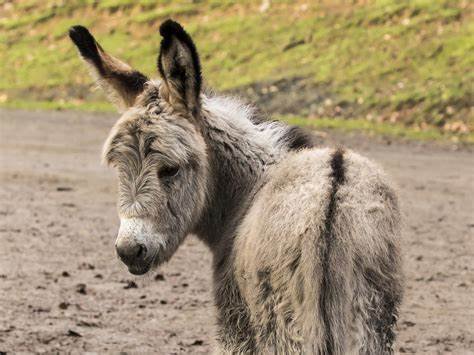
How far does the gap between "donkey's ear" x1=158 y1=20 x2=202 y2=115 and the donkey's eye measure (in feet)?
1.03

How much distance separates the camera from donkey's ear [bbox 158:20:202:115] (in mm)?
4562

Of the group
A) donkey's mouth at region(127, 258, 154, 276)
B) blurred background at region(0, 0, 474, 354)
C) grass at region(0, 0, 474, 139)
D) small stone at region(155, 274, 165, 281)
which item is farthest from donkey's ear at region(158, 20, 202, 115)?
grass at region(0, 0, 474, 139)

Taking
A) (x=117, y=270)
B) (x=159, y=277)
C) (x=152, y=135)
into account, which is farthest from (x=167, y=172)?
(x=117, y=270)

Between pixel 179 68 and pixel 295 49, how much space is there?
66.8ft

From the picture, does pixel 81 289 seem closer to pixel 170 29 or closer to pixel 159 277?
pixel 159 277

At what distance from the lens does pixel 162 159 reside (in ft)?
14.9

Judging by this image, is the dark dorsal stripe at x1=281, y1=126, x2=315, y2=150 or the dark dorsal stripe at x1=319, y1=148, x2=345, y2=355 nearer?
the dark dorsal stripe at x1=319, y1=148, x2=345, y2=355

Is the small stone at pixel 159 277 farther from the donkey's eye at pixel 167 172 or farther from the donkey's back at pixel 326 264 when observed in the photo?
the donkey's back at pixel 326 264

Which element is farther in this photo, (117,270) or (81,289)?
(117,270)

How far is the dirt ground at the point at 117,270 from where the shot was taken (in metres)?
7.86

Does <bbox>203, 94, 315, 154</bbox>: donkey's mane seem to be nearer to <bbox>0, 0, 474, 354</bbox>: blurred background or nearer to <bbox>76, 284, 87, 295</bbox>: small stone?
<bbox>0, 0, 474, 354</bbox>: blurred background

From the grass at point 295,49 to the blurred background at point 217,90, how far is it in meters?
0.05

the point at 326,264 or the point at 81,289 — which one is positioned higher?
the point at 326,264

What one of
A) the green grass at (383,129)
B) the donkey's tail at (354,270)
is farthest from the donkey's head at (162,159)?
the green grass at (383,129)
